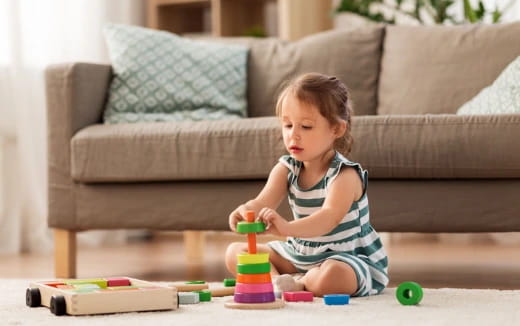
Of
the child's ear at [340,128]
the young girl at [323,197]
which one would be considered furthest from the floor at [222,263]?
the child's ear at [340,128]

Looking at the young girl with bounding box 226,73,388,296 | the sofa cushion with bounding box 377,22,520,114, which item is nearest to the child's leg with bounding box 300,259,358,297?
the young girl with bounding box 226,73,388,296

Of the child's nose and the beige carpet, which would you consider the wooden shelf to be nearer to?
the child's nose

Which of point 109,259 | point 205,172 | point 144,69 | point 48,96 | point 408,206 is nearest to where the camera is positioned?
point 408,206

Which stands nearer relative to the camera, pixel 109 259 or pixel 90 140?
pixel 90 140

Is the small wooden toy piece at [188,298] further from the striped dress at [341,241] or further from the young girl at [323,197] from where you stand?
the striped dress at [341,241]

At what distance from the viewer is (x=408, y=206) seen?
7.50 feet

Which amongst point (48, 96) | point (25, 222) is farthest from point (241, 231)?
point (25, 222)

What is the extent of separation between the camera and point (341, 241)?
196cm

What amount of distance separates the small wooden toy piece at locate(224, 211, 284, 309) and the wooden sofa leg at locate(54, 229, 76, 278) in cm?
108

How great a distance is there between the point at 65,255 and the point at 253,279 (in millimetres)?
1141

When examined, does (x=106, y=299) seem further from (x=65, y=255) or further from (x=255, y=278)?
(x=65, y=255)

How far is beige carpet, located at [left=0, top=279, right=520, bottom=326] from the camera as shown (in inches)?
61.6

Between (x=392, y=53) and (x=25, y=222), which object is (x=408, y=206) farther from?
(x=25, y=222)

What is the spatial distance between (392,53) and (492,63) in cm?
35
